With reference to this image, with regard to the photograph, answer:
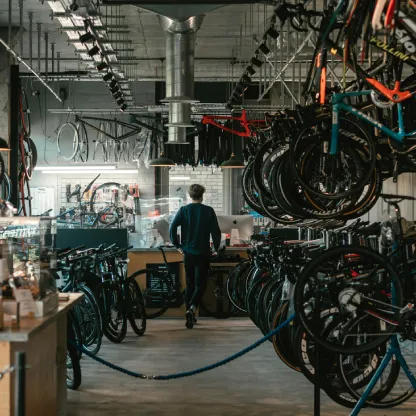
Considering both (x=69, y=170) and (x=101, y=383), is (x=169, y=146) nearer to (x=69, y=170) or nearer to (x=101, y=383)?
(x=69, y=170)

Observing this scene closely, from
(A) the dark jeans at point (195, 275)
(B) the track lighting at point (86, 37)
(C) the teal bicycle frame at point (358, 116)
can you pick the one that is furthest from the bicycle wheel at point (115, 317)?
(C) the teal bicycle frame at point (358, 116)

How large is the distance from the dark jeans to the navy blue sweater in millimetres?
81

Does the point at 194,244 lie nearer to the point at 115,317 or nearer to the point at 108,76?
the point at 115,317

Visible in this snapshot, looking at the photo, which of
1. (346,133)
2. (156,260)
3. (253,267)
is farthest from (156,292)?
(346,133)

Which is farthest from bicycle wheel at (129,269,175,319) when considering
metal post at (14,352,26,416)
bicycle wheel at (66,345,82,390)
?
metal post at (14,352,26,416)

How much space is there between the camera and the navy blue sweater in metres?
9.05

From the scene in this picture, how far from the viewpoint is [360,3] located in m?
4.25

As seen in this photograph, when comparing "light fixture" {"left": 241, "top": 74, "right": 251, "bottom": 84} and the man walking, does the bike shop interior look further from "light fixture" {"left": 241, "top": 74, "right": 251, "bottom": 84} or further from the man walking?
"light fixture" {"left": 241, "top": 74, "right": 251, "bottom": 84}

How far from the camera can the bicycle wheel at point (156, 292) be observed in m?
9.59

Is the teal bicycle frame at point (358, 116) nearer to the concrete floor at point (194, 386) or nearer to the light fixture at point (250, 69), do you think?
the concrete floor at point (194, 386)

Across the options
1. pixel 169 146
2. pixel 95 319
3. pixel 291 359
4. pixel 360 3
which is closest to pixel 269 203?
pixel 291 359

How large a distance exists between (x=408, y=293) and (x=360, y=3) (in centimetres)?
177

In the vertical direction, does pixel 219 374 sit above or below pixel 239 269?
below

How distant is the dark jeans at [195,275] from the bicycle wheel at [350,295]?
13.3ft
